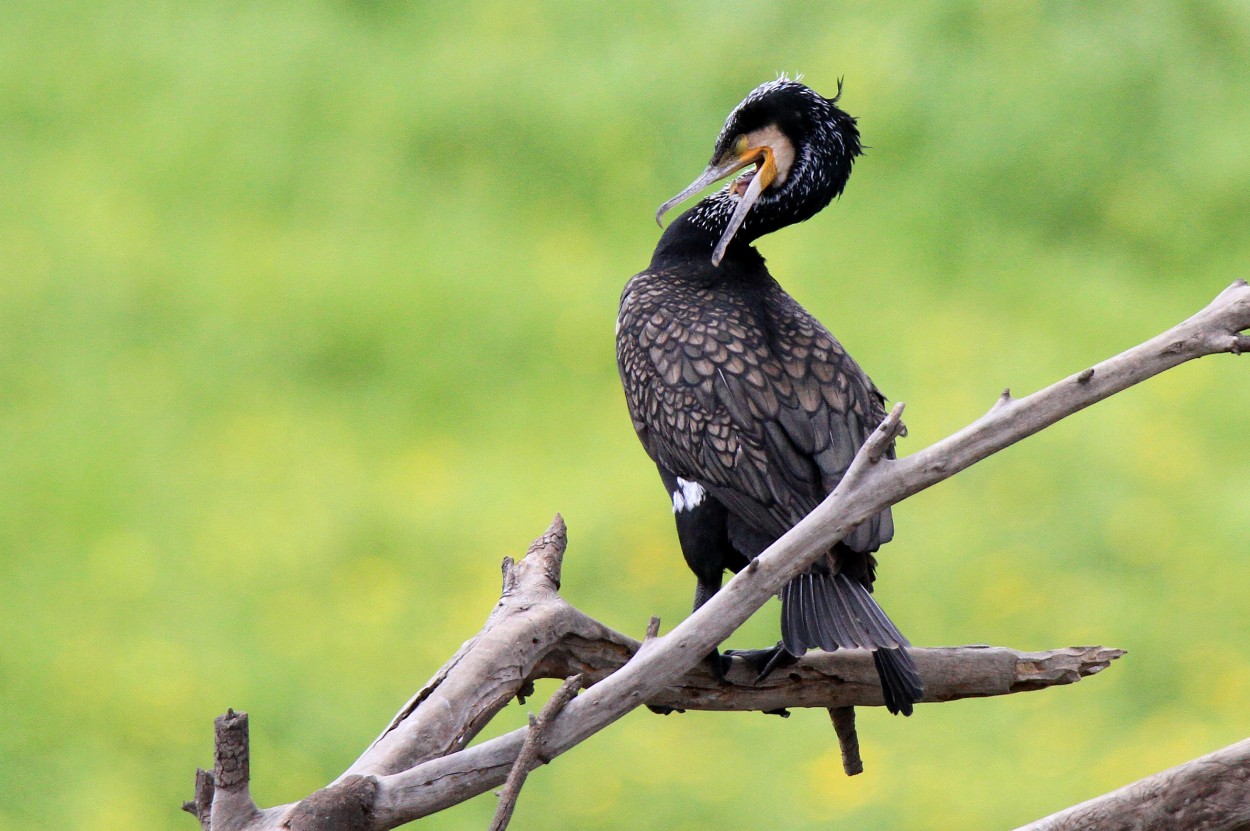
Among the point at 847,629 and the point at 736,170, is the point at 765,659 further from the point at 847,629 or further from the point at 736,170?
the point at 736,170

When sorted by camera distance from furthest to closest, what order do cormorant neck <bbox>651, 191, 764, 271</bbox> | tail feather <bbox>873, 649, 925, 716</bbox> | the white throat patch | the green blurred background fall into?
the green blurred background < cormorant neck <bbox>651, 191, 764, 271</bbox> < the white throat patch < tail feather <bbox>873, 649, 925, 716</bbox>

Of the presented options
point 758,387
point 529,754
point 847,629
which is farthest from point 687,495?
point 529,754

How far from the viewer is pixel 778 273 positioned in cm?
420

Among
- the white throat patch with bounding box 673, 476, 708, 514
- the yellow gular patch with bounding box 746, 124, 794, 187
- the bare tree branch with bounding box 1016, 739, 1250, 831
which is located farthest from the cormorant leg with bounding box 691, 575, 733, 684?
the yellow gular patch with bounding box 746, 124, 794, 187

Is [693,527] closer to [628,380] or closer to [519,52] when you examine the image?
[628,380]

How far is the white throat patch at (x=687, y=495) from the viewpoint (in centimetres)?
210

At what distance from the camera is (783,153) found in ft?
7.43

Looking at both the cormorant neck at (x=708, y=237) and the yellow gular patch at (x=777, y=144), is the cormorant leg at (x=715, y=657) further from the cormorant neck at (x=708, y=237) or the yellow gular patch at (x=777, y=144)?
the yellow gular patch at (x=777, y=144)

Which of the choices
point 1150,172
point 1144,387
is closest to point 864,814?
point 1144,387

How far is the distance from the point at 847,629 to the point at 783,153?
84 cm

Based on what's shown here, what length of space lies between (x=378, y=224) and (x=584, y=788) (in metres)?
1.80

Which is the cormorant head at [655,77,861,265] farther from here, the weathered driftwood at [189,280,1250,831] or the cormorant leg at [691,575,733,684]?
the weathered driftwood at [189,280,1250,831]

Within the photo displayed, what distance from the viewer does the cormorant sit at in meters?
1.86

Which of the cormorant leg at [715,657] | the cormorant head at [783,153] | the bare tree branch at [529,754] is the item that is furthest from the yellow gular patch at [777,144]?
the bare tree branch at [529,754]
